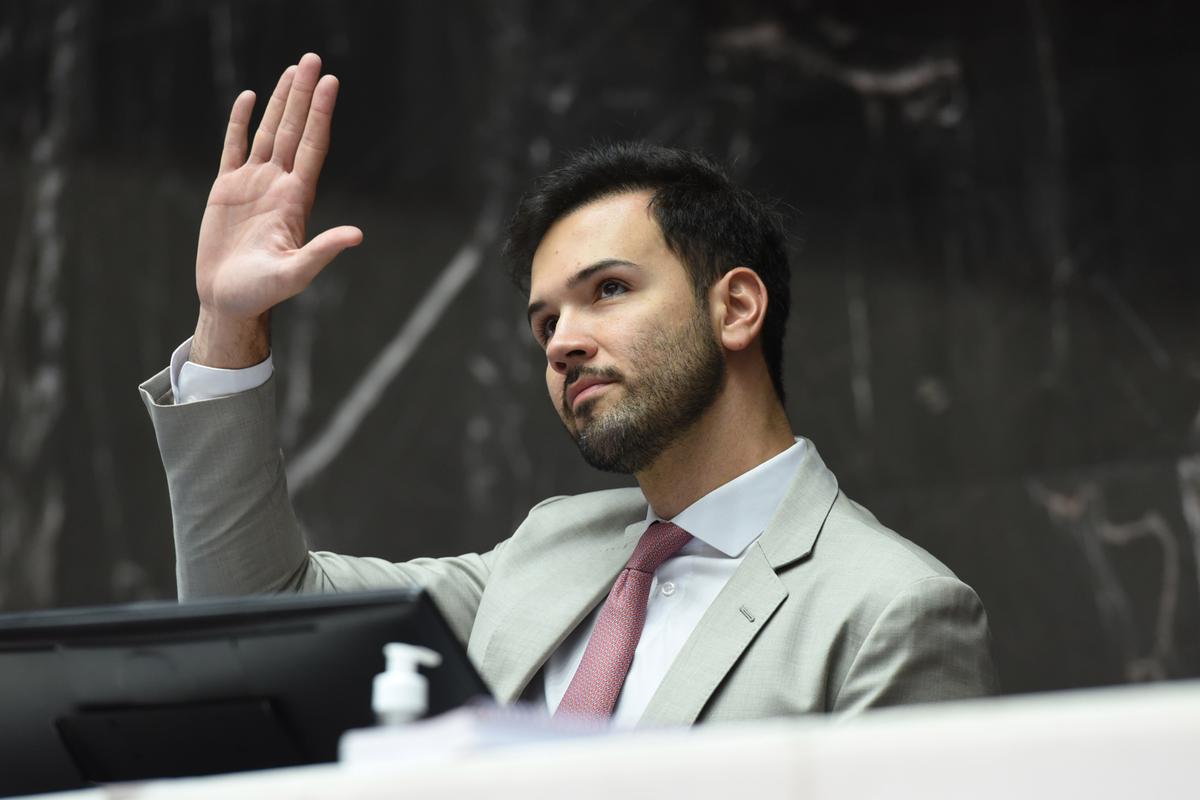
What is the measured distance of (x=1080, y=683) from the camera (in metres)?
1.95

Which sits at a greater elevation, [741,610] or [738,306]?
[738,306]

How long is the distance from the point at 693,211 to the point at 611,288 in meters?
0.15

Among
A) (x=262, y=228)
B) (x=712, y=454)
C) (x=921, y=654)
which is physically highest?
(x=262, y=228)

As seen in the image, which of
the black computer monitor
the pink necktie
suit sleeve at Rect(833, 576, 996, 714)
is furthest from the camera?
the pink necktie

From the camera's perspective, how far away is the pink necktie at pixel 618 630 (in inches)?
55.3

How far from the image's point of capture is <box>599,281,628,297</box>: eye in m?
1.61

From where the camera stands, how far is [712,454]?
5.27ft

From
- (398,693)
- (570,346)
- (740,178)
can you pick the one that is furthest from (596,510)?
(398,693)

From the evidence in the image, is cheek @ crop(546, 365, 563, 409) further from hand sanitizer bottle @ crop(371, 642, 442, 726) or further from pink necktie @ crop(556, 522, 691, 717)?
hand sanitizer bottle @ crop(371, 642, 442, 726)

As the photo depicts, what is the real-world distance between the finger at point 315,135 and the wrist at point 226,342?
17 centimetres

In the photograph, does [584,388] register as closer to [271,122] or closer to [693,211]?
[693,211]

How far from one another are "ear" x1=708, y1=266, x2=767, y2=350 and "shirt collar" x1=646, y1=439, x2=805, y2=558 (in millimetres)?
154

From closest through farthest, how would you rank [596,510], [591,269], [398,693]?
[398,693] → [591,269] → [596,510]

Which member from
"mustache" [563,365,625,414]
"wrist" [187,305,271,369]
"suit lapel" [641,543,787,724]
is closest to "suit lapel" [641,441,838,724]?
"suit lapel" [641,543,787,724]
